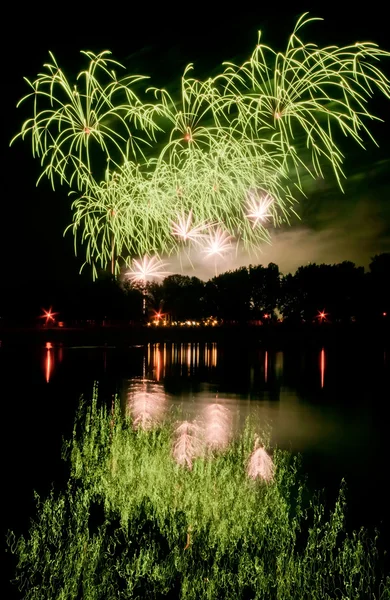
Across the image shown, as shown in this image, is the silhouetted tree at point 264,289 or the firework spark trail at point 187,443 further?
the silhouetted tree at point 264,289

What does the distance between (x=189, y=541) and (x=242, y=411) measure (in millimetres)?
→ 8161

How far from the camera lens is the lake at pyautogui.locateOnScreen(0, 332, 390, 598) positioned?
24.9 ft

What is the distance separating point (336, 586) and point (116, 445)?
5109mm

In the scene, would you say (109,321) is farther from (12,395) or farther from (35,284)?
(12,395)

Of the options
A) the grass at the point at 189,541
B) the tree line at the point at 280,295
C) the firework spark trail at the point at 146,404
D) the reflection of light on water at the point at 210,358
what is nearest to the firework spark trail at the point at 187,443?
the grass at the point at 189,541

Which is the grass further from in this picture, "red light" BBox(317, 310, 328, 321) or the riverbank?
"red light" BBox(317, 310, 328, 321)

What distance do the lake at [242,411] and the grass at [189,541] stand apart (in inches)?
17.4

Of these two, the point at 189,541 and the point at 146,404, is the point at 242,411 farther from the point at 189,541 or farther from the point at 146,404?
the point at 189,541

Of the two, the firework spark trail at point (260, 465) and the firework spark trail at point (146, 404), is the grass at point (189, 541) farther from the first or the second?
the firework spark trail at point (146, 404)

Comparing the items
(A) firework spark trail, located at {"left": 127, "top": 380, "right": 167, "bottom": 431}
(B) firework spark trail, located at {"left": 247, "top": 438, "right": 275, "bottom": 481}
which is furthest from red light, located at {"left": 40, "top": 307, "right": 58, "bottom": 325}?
(B) firework spark trail, located at {"left": 247, "top": 438, "right": 275, "bottom": 481}

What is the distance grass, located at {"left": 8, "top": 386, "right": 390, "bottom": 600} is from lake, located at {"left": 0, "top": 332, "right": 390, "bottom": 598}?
0.44m

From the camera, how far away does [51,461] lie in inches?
342

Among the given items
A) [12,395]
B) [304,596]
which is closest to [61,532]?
[304,596]

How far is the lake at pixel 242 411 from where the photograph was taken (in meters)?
7.60
